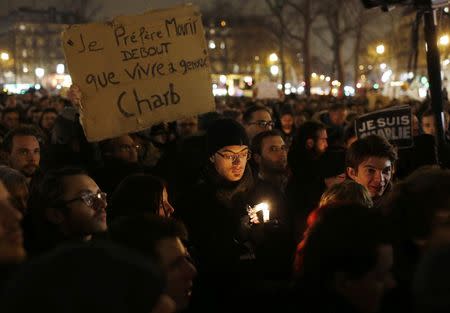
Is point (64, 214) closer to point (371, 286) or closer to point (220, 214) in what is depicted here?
point (220, 214)

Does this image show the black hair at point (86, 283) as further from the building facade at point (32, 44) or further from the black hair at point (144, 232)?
the building facade at point (32, 44)

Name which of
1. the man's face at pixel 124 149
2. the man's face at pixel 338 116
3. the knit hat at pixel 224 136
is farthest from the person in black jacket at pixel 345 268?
the man's face at pixel 338 116

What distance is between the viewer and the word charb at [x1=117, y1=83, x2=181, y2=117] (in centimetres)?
550

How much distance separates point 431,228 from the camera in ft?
10.5

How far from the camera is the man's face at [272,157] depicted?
20.4 feet

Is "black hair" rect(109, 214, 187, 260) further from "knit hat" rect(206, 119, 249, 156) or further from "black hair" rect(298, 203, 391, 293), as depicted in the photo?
"knit hat" rect(206, 119, 249, 156)

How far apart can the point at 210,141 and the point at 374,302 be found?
304cm

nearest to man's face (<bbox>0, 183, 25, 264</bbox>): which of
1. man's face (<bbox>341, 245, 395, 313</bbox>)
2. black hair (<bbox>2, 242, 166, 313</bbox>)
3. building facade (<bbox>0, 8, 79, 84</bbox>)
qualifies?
black hair (<bbox>2, 242, 166, 313</bbox>)

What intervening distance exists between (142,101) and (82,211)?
193cm

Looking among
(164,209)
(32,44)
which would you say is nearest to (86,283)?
(164,209)

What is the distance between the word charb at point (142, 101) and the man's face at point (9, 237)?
2678 millimetres

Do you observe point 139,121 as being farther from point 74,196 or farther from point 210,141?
point 74,196

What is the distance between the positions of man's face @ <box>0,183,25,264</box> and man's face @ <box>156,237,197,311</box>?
0.54 m

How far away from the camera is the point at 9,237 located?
269 cm
